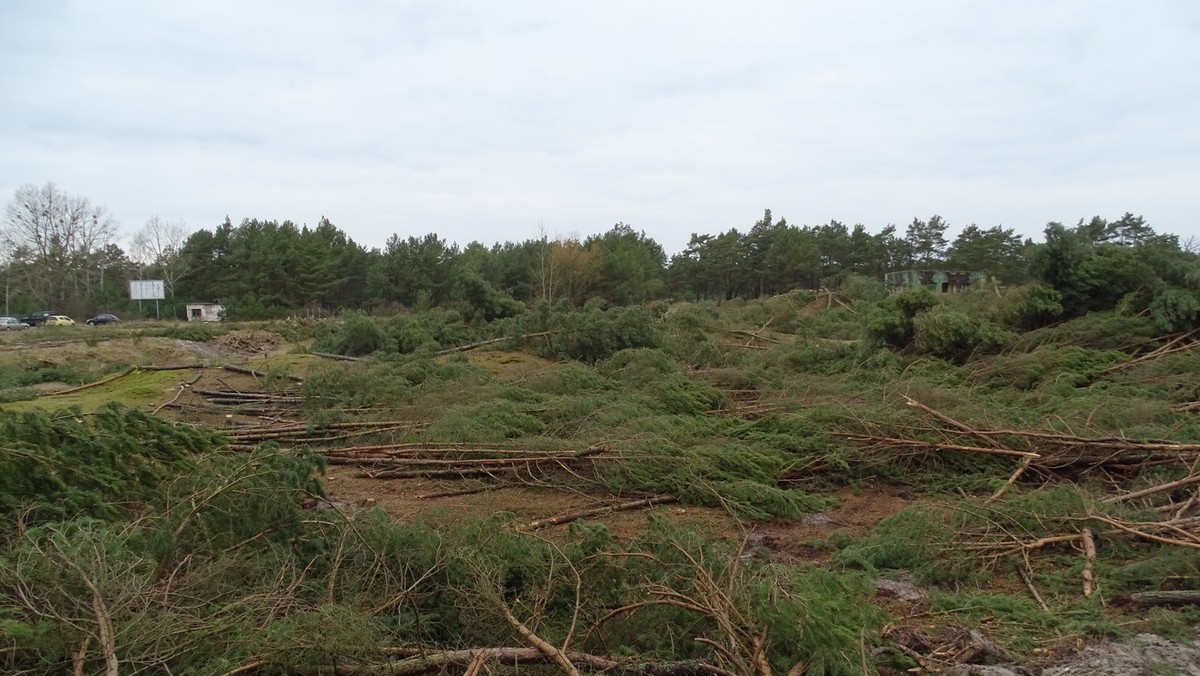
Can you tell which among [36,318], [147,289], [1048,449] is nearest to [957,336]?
[1048,449]

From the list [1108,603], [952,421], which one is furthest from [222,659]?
[952,421]

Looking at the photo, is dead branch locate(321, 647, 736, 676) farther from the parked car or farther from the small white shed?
the parked car

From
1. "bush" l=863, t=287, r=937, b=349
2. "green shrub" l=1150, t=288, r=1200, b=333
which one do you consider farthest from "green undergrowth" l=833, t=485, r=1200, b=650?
"bush" l=863, t=287, r=937, b=349

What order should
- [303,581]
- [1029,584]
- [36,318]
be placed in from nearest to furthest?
1. [303,581]
2. [1029,584]
3. [36,318]

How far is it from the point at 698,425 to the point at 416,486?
3.16 m

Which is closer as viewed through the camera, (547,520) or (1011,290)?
(547,520)

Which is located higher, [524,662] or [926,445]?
[926,445]

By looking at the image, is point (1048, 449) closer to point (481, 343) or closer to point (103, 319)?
point (481, 343)

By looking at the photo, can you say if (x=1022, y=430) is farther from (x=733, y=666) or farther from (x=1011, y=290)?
(x=1011, y=290)

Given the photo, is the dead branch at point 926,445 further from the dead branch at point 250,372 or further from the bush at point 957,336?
the dead branch at point 250,372

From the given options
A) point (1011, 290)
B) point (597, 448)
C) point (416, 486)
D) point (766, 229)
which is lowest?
point (416, 486)

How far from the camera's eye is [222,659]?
2684mm

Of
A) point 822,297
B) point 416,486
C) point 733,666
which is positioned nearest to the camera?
point 733,666

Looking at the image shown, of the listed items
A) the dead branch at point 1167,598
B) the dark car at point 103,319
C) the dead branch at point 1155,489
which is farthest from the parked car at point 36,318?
the dead branch at point 1167,598
